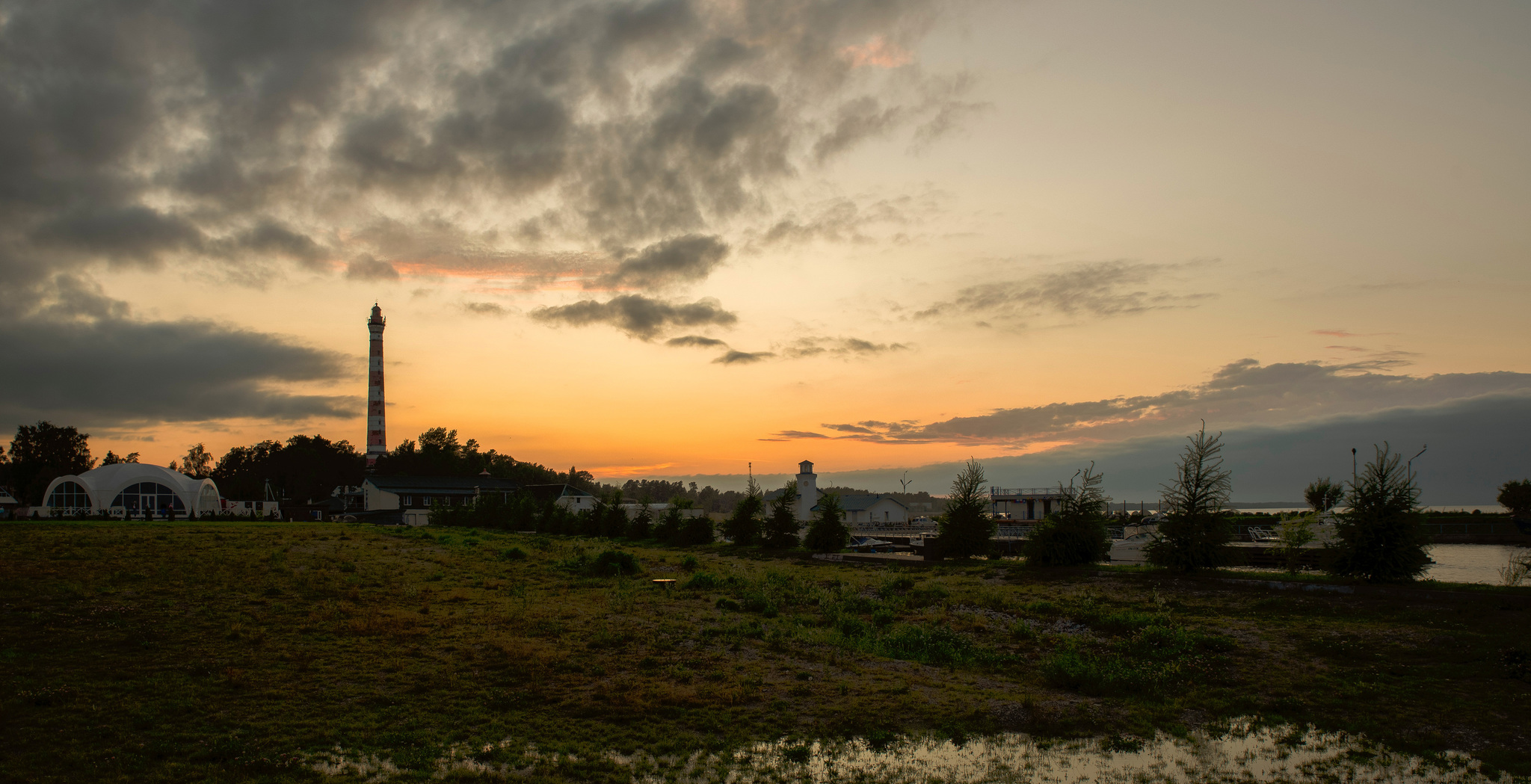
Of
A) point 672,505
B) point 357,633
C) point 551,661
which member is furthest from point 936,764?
point 672,505

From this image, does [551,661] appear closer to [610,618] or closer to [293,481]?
[610,618]

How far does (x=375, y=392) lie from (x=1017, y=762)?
115133mm

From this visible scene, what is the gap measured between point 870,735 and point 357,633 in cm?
1155

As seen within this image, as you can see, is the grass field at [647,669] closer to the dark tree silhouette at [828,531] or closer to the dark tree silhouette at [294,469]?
the dark tree silhouette at [828,531]

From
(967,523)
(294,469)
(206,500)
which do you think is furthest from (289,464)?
(967,523)

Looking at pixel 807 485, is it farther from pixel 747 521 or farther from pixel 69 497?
pixel 69 497

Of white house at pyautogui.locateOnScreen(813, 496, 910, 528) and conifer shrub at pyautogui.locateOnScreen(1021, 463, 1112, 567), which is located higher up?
conifer shrub at pyautogui.locateOnScreen(1021, 463, 1112, 567)

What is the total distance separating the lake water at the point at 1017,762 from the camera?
9000 mm

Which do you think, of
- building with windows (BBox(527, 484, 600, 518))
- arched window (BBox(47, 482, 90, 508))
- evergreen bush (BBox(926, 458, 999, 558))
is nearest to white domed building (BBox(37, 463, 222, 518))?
arched window (BBox(47, 482, 90, 508))

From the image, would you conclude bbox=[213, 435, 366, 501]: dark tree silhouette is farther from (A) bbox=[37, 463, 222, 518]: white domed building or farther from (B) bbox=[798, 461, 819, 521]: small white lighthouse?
(B) bbox=[798, 461, 819, 521]: small white lighthouse

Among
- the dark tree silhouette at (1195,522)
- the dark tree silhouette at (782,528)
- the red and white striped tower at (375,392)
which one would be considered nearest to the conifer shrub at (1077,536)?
the dark tree silhouette at (1195,522)

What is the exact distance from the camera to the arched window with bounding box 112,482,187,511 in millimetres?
66625

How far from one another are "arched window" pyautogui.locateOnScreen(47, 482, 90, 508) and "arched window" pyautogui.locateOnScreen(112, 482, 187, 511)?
237 centimetres

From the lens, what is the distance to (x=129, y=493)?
6706 cm
